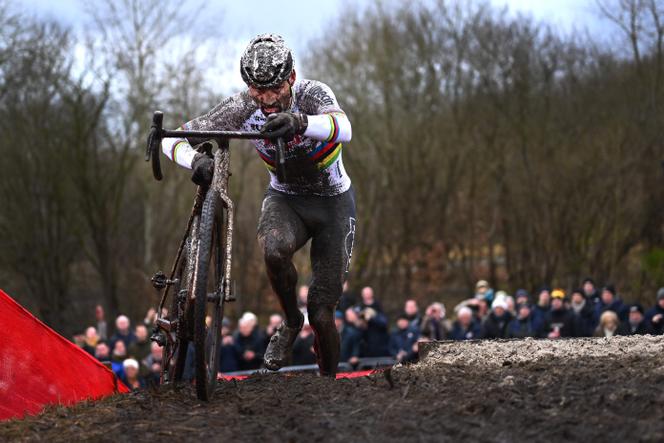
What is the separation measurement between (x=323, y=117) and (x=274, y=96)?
1.70 feet

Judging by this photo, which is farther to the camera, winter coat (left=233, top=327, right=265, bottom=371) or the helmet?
winter coat (left=233, top=327, right=265, bottom=371)

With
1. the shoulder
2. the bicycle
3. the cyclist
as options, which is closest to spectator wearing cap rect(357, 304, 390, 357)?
the cyclist

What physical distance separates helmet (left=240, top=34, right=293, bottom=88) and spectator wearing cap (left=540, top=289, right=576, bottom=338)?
9.63 meters

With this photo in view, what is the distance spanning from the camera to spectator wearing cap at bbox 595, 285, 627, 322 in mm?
15633

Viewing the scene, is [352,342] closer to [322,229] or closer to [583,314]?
[583,314]

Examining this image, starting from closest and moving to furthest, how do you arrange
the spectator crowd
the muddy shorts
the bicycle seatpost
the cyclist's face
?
the bicycle seatpost < the cyclist's face < the muddy shorts < the spectator crowd

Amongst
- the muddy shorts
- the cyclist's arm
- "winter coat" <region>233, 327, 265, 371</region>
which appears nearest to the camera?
the cyclist's arm

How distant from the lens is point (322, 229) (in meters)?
8.08

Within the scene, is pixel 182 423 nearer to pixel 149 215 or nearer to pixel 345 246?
pixel 345 246

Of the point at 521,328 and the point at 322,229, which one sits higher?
the point at 322,229

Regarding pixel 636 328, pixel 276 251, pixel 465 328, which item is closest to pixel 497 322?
pixel 465 328

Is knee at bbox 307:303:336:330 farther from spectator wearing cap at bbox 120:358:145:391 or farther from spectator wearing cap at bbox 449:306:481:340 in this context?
spectator wearing cap at bbox 449:306:481:340

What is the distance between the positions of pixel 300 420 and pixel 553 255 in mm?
22696

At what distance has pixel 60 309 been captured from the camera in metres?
28.7
